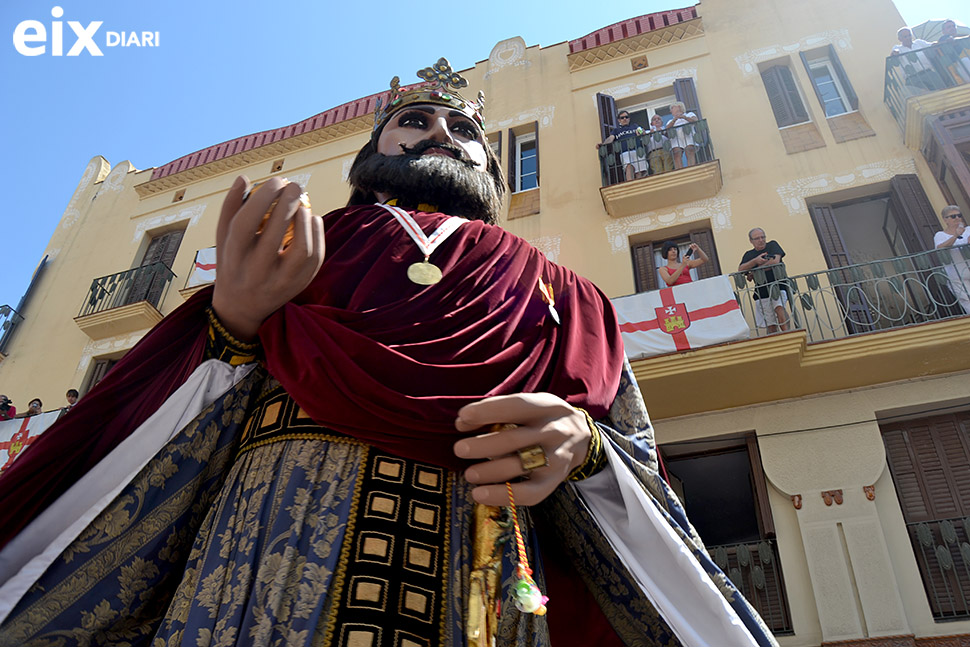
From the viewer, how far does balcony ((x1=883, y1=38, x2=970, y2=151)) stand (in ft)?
28.0

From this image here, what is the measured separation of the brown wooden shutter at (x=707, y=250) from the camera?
30.1 ft

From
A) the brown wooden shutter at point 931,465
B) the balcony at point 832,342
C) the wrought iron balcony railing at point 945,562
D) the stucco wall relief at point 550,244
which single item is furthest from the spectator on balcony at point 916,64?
the wrought iron balcony railing at point 945,562

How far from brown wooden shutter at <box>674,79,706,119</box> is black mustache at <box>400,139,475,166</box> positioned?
8.76 meters

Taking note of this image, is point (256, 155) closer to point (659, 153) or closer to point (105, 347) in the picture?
point (105, 347)

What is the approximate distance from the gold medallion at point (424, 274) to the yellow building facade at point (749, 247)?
589 centimetres

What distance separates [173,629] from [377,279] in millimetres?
921

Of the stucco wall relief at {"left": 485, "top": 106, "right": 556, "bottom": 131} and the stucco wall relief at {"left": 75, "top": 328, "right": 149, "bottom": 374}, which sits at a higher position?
the stucco wall relief at {"left": 485, "top": 106, "right": 556, "bottom": 131}

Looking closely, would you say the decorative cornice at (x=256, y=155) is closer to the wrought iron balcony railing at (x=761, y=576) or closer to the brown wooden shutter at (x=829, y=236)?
the brown wooden shutter at (x=829, y=236)

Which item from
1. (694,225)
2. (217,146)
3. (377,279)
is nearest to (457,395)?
(377,279)

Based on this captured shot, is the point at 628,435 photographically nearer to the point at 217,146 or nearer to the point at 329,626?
the point at 329,626

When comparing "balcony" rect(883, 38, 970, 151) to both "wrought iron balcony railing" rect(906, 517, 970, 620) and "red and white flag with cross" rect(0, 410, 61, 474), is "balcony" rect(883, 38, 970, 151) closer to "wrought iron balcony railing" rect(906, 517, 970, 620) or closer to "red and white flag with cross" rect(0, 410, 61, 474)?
"wrought iron balcony railing" rect(906, 517, 970, 620)

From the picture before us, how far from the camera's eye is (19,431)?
1034cm

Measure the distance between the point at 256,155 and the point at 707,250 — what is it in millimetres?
9124

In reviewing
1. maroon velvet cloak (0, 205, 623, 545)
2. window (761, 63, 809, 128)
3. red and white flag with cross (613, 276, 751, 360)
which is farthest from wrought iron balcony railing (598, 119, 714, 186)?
maroon velvet cloak (0, 205, 623, 545)
